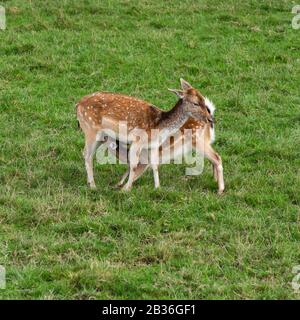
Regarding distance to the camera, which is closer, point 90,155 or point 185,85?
point 90,155

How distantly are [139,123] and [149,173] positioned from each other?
2.81 feet

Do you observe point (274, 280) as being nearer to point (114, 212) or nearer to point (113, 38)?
point (114, 212)

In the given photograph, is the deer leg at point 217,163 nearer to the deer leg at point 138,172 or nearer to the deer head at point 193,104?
the deer head at point 193,104

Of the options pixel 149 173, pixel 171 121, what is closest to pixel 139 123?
pixel 171 121

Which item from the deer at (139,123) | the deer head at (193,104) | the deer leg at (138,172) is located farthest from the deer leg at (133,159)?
the deer head at (193,104)

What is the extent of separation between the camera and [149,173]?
10648 mm

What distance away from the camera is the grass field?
7.80 metres

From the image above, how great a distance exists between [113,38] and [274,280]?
332 inches

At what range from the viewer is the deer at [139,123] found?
10016 millimetres

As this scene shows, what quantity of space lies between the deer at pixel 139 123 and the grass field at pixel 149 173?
265 mm

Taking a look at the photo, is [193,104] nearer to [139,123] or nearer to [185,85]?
[185,85]

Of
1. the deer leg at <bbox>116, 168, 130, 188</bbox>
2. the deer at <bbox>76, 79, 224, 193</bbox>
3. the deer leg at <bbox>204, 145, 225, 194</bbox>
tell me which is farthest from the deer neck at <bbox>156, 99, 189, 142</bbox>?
the deer leg at <bbox>116, 168, 130, 188</bbox>

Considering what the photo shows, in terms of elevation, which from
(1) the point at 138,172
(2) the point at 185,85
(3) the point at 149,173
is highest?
(2) the point at 185,85

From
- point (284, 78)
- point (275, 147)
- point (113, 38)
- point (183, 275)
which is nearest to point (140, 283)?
point (183, 275)
